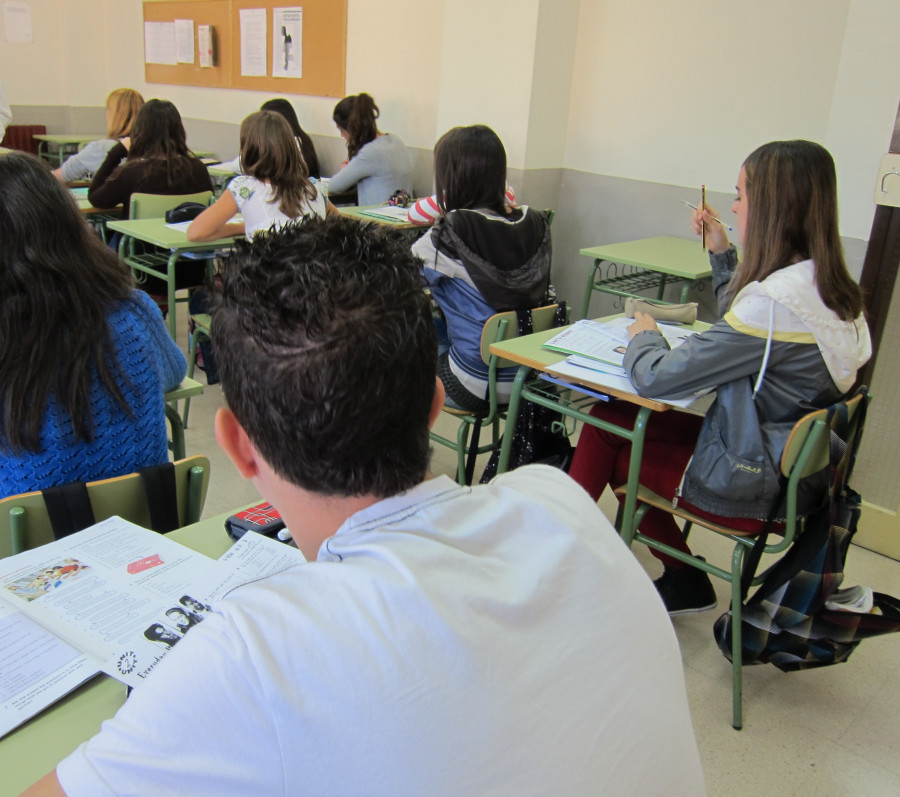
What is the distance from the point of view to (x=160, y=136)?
4.03m

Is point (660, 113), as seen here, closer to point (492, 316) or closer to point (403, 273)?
point (492, 316)

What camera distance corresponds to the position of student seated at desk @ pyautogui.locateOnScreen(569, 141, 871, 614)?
1749mm

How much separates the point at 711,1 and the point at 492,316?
91.3 inches

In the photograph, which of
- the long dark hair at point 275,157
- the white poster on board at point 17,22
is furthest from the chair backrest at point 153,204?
the white poster on board at point 17,22

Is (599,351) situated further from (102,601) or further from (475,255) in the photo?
(102,601)

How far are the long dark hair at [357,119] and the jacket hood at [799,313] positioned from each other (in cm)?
347

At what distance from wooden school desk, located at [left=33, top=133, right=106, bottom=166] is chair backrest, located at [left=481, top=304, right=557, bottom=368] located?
5.69m

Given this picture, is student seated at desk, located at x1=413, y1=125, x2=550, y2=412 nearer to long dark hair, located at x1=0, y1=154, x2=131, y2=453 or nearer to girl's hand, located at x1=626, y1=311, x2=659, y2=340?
girl's hand, located at x1=626, y1=311, x2=659, y2=340

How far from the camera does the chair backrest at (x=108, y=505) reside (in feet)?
3.85

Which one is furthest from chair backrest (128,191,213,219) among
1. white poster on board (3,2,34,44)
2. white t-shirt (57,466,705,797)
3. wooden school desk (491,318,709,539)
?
white poster on board (3,2,34,44)

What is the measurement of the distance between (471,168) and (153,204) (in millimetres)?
1963

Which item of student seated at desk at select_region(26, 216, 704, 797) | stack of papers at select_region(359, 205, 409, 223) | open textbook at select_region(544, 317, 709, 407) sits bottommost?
open textbook at select_region(544, 317, 709, 407)

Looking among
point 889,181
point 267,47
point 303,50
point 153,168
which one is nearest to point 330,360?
point 889,181

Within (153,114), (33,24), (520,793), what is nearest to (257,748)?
(520,793)
